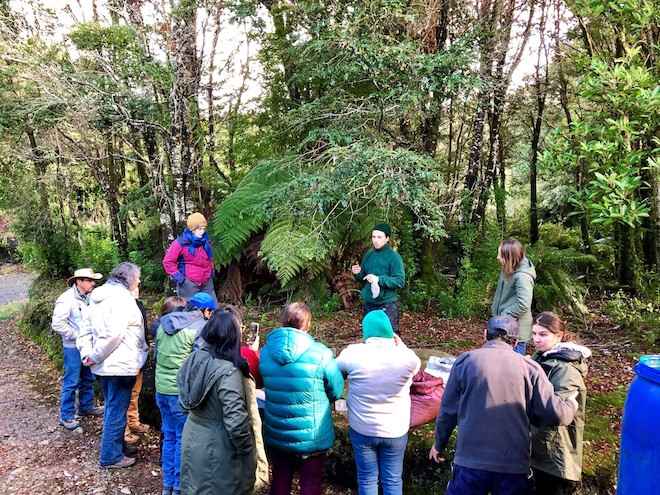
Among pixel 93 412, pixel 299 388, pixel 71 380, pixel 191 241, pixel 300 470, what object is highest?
pixel 191 241

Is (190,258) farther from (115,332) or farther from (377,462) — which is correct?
(377,462)

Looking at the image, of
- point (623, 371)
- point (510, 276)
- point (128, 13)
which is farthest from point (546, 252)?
point (128, 13)

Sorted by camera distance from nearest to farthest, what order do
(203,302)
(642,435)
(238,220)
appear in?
1. (642,435)
2. (203,302)
3. (238,220)

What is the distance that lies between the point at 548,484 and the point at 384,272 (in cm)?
235

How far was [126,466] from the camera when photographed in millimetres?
4398

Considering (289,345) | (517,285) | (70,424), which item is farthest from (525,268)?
(70,424)

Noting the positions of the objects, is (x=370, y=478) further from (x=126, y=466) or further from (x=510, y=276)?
(x=126, y=466)

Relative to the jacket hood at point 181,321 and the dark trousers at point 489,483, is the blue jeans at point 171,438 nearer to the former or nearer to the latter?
the jacket hood at point 181,321

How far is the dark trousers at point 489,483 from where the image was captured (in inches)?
101

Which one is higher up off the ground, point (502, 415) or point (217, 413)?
point (502, 415)

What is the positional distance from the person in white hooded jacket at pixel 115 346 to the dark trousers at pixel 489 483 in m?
2.82

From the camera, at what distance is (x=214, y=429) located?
9.62 ft

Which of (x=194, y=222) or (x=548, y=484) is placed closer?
(x=548, y=484)

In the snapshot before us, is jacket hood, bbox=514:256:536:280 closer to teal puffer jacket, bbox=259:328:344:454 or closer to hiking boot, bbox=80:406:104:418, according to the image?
teal puffer jacket, bbox=259:328:344:454
